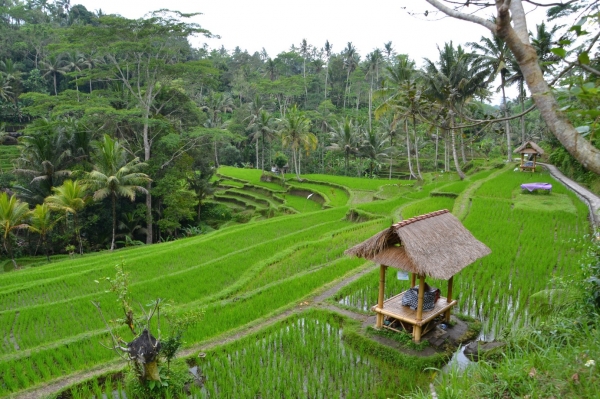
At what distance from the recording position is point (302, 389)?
5609mm

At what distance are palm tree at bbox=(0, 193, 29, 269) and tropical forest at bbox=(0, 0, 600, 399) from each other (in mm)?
167

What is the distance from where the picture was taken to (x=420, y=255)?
21.0ft

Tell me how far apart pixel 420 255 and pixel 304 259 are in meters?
5.85

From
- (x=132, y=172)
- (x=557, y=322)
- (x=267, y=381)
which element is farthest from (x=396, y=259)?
(x=132, y=172)

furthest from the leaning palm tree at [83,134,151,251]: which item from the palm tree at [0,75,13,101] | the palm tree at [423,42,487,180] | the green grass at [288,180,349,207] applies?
the palm tree at [0,75,13,101]

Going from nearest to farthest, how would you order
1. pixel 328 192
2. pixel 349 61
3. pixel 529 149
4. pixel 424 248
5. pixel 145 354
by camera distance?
pixel 145 354
pixel 424 248
pixel 529 149
pixel 328 192
pixel 349 61

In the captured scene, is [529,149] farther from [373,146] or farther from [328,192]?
[373,146]

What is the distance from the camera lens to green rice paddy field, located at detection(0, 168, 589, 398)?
19.9 feet

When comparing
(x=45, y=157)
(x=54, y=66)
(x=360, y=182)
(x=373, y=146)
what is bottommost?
(x=360, y=182)

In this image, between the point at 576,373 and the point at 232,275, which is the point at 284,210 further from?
the point at 576,373

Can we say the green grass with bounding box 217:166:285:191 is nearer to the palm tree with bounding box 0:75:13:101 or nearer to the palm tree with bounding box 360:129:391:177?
the palm tree with bounding box 360:129:391:177

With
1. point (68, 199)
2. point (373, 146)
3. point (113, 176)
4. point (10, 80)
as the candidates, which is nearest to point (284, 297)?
point (113, 176)

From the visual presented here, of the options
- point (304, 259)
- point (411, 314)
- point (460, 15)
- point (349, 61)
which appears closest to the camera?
point (460, 15)

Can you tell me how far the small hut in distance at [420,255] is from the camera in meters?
6.44
